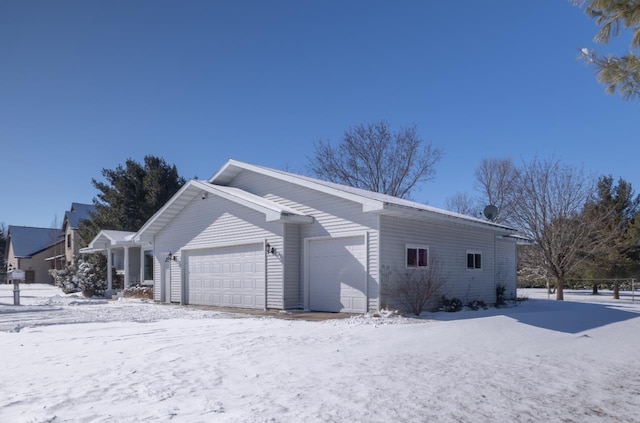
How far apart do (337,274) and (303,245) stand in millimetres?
1481

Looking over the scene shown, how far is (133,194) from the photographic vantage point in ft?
115

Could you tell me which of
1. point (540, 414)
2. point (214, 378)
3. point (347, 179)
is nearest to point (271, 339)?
point (214, 378)

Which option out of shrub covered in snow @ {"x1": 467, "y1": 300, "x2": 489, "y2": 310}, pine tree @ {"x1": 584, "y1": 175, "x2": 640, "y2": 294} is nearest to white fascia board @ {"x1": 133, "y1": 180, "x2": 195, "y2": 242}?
shrub covered in snow @ {"x1": 467, "y1": 300, "x2": 489, "y2": 310}

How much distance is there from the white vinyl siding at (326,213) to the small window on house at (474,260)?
487cm

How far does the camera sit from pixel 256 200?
1545 cm

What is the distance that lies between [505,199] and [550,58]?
22.7m

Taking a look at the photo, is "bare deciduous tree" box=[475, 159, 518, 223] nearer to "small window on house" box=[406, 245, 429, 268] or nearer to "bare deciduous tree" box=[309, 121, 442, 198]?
"bare deciduous tree" box=[309, 121, 442, 198]

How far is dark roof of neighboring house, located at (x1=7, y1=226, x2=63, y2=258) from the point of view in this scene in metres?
49.1

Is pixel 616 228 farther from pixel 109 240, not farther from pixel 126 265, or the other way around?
pixel 109 240

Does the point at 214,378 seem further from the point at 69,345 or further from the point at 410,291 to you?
the point at 410,291

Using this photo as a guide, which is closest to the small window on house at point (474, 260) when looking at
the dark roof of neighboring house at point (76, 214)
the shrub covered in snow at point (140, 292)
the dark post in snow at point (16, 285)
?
the shrub covered in snow at point (140, 292)

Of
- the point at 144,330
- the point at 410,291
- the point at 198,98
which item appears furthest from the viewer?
the point at 198,98

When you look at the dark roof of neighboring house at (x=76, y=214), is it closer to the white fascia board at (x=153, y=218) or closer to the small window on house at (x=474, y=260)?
the white fascia board at (x=153, y=218)

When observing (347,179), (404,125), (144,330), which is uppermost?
(404,125)
